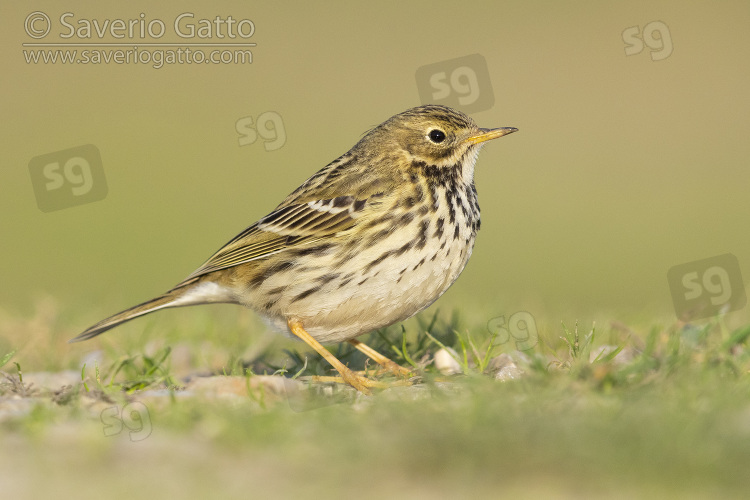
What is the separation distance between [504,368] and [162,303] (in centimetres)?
278

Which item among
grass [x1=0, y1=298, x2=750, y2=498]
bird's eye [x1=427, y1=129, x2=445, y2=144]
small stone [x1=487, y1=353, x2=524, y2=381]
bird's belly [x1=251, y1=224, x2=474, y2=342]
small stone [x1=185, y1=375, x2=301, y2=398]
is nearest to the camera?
grass [x1=0, y1=298, x2=750, y2=498]

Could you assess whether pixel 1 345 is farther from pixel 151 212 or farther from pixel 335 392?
pixel 151 212

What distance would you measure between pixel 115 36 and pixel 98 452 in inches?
744

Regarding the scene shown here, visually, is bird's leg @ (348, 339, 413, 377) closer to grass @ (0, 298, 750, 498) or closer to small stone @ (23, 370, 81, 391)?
grass @ (0, 298, 750, 498)

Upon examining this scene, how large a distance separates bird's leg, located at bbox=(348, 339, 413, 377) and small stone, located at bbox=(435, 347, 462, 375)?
0.79ft

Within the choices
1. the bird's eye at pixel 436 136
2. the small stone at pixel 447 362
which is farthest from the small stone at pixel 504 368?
the bird's eye at pixel 436 136

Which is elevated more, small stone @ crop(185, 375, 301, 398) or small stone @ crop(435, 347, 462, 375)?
small stone @ crop(185, 375, 301, 398)

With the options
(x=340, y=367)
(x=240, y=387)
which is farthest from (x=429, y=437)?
(x=340, y=367)

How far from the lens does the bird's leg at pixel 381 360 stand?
7.04 m

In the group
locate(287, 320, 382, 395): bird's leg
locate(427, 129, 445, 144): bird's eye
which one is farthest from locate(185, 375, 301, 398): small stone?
locate(427, 129, 445, 144): bird's eye

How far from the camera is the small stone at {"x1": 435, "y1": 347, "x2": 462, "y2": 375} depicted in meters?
6.81

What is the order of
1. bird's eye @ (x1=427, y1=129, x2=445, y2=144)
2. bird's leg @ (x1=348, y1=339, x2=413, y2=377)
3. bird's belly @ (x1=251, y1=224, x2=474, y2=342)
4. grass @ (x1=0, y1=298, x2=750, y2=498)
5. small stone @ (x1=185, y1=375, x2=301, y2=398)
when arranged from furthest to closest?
bird's eye @ (x1=427, y1=129, x2=445, y2=144) → bird's leg @ (x1=348, y1=339, x2=413, y2=377) → bird's belly @ (x1=251, y1=224, x2=474, y2=342) → small stone @ (x1=185, y1=375, x2=301, y2=398) → grass @ (x1=0, y1=298, x2=750, y2=498)

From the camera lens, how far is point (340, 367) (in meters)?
6.65

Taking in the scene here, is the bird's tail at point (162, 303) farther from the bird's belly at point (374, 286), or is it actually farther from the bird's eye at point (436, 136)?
the bird's eye at point (436, 136)
